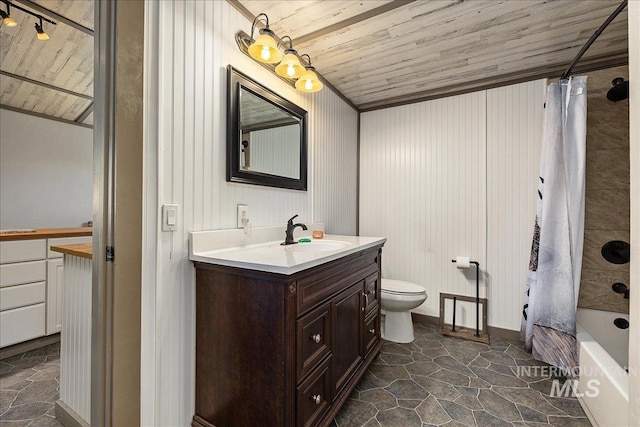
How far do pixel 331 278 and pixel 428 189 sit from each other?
1.89 m

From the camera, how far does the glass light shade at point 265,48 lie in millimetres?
1519

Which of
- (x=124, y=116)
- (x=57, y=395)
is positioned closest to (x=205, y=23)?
(x=124, y=116)

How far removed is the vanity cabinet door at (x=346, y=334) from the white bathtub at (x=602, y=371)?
1.23m

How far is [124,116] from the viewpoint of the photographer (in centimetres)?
115

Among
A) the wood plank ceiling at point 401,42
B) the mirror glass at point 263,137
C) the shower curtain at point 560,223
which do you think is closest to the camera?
the mirror glass at point 263,137

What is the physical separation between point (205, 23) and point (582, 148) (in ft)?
8.54

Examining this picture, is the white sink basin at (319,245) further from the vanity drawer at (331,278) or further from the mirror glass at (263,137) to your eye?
the mirror glass at (263,137)

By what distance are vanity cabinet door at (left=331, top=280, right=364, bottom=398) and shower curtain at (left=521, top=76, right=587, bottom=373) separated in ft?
4.66

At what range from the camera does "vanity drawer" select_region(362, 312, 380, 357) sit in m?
1.87

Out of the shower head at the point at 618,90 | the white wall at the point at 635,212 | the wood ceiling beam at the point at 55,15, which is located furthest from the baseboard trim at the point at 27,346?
the shower head at the point at 618,90

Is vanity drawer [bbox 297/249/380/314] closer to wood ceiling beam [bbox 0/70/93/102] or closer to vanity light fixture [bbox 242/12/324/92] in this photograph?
vanity light fixture [bbox 242/12/324/92]

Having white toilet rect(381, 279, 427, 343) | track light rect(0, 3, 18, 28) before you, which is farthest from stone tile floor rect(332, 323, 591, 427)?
track light rect(0, 3, 18, 28)

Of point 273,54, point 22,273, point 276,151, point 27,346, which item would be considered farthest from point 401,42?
point 27,346

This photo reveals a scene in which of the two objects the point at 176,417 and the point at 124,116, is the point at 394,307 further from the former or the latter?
the point at 124,116
